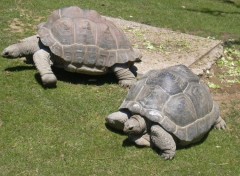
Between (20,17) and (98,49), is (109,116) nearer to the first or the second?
(98,49)

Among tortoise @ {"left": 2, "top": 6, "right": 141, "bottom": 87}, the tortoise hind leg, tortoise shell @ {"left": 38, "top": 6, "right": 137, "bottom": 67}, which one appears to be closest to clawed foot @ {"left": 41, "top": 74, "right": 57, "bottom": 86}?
tortoise @ {"left": 2, "top": 6, "right": 141, "bottom": 87}

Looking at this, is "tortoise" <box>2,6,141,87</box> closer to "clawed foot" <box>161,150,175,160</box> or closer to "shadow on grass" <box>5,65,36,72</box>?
"shadow on grass" <box>5,65,36,72</box>

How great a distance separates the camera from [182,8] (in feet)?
42.4

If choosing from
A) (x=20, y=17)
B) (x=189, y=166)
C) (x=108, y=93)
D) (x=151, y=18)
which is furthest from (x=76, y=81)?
(x=151, y=18)

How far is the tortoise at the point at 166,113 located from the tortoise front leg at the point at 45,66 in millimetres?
1267

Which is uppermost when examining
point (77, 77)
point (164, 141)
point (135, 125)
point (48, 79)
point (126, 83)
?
Result: point (135, 125)

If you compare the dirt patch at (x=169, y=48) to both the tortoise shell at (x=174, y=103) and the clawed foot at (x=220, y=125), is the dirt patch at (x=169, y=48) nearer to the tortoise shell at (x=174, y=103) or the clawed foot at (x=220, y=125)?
the clawed foot at (x=220, y=125)

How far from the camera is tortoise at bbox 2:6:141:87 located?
713cm

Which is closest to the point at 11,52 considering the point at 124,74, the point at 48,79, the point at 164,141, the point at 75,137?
the point at 48,79

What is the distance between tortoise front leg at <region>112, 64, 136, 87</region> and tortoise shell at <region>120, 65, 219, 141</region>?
1.19m

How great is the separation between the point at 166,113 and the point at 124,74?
1.83m

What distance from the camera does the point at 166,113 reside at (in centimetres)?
583

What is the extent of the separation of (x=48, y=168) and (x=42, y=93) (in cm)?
181

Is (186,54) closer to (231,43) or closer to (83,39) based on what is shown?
(231,43)
